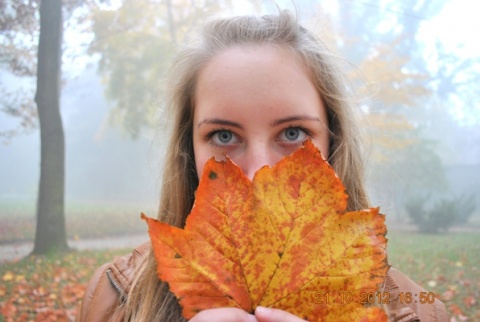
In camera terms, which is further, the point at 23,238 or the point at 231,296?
the point at 23,238

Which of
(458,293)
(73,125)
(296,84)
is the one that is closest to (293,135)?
(296,84)

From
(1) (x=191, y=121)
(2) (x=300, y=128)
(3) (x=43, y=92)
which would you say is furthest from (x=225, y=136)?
(3) (x=43, y=92)

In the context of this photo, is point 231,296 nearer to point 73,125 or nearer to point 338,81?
point 338,81

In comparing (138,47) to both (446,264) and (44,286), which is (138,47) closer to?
(44,286)

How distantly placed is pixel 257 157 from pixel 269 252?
0.27 m

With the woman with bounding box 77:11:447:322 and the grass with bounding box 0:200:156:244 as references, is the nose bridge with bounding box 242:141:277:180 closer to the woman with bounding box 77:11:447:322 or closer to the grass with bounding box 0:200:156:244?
the woman with bounding box 77:11:447:322

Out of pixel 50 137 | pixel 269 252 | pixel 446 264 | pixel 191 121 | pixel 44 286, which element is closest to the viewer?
pixel 269 252

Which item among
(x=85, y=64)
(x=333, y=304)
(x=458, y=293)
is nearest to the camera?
(x=333, y=304)

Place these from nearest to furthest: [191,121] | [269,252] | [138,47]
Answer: [269,252] < [191,121] < [138,47]

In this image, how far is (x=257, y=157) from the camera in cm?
66

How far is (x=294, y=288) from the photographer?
411 millimetres

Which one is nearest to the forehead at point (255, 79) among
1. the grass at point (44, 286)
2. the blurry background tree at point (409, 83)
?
the grass at point (44, 286)

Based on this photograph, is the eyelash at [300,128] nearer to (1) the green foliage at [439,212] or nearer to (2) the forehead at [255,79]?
(2) the forehead at [255,79]

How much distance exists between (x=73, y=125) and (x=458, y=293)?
2.33 metres
